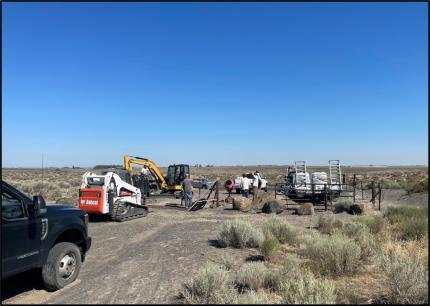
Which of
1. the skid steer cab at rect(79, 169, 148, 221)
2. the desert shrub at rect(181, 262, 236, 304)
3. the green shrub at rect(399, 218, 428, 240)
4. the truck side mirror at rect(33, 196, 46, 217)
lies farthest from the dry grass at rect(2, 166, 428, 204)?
the skid steer cab at rect(79, 169, 148, 221)

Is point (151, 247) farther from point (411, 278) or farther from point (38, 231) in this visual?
point (411, 278)

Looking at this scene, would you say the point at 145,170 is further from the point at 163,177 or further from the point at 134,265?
the point at 134,265

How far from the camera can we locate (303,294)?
5520 mm

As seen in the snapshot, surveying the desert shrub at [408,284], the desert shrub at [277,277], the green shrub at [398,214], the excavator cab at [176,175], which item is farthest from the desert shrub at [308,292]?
the excavator cab at [176,175]

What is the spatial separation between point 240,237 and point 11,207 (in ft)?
19.9

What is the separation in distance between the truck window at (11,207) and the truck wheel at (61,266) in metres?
0.98

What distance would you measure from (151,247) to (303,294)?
21.4 ft

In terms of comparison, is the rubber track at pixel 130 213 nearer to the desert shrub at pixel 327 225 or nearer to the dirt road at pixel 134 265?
the dirt road at pixel 134 265

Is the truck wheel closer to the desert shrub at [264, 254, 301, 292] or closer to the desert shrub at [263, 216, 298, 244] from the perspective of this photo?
the desert shrub at [264, 254, 301, 292]

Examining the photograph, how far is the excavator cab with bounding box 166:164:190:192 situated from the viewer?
31.5 metres

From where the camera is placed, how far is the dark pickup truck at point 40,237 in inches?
253

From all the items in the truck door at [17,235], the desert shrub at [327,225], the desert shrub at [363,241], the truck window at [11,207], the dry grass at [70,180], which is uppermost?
the truck window at [11,207]

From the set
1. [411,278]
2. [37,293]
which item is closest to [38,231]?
[37,293]

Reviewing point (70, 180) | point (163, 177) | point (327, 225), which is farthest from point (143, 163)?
point (70, 180)
